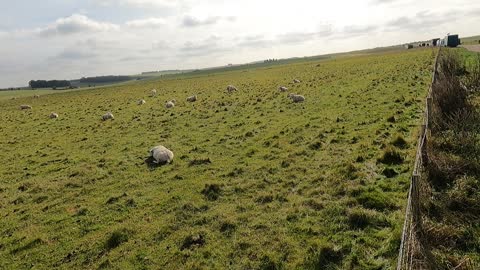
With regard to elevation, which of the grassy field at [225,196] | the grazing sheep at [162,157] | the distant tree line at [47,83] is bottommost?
the grassy field at [225,196]

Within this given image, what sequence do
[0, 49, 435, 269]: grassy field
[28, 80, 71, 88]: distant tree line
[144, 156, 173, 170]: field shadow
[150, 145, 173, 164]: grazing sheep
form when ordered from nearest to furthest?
[0, 49, 435, 269]: grassy field, [144, 156, 173, 170]: field shadow, [150, 145, 173, 164]: grazing sheep, [28, 80, 71, 88]: distant tree line

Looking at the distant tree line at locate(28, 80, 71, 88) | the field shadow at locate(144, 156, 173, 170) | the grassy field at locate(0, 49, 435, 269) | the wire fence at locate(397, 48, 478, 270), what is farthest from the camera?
the distant tree line at locate(28, 80, 71, 88)

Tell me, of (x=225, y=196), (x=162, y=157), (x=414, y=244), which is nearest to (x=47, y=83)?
(x=162, y=157)

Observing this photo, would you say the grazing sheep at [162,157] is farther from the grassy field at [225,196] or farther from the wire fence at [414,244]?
the wire fence at [414,244]

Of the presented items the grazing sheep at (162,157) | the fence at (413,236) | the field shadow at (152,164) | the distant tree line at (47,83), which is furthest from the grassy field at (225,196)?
the distant tree line at (47,83)

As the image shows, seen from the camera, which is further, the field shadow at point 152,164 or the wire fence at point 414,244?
the field shadow at point 152,164

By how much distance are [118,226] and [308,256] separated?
18.3 ft

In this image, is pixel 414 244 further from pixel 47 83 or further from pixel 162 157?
pixel 47 83

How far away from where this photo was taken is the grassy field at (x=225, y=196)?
8.20 meters

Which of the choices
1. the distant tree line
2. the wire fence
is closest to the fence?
the wire fence

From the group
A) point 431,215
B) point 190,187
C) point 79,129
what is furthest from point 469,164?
point 79,129

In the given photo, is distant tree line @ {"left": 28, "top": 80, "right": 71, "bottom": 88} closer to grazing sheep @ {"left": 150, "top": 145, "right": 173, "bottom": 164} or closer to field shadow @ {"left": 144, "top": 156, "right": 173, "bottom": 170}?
field shadow @ {"left": 144, "top": 156, "right": 173, "bottom": 170}

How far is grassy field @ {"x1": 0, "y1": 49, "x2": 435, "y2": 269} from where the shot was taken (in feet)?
26.9

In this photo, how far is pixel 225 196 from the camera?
37.7ft
